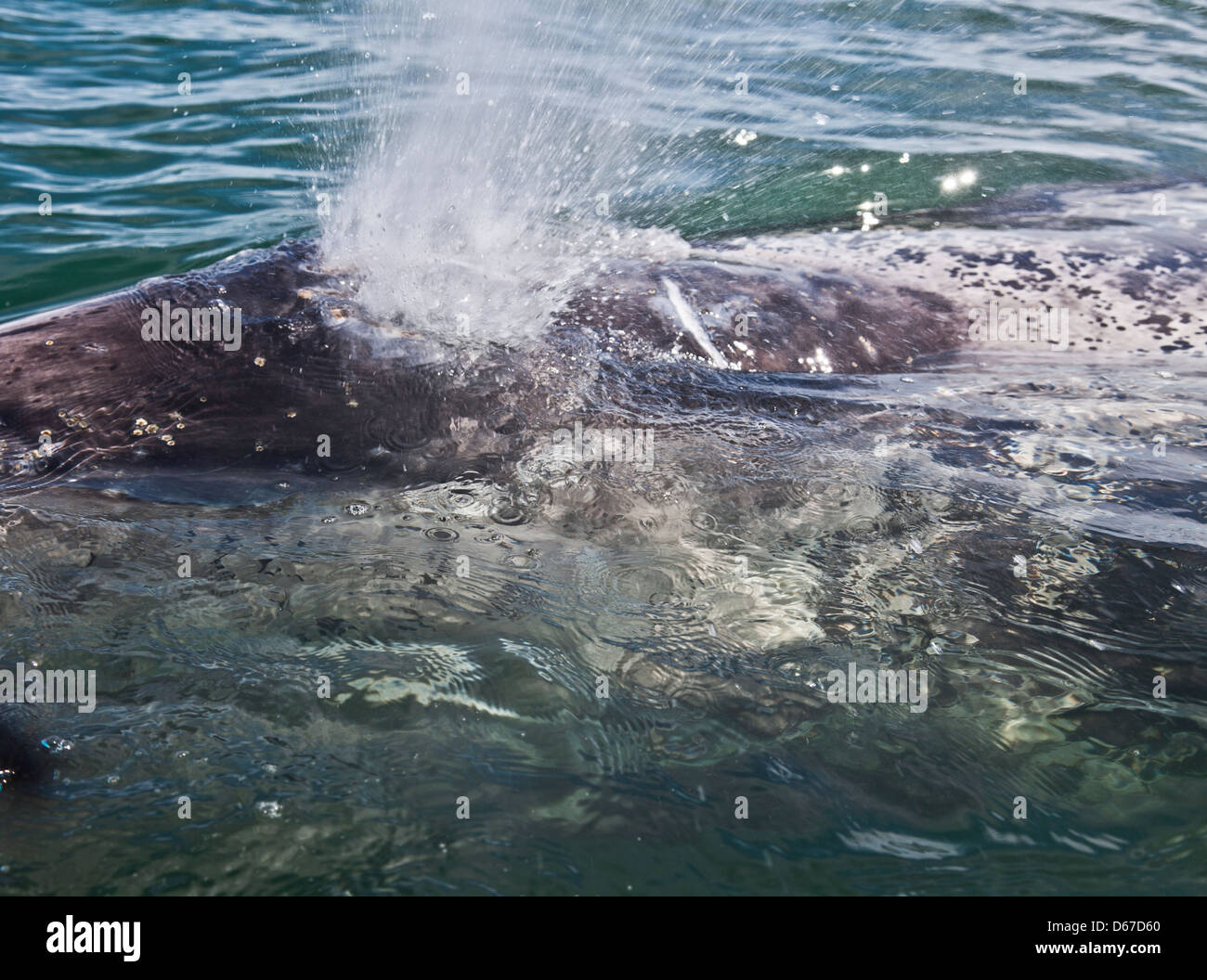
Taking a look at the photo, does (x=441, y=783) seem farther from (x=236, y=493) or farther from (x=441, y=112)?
(x=441, y=112)

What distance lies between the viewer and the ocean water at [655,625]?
2658 millimetres

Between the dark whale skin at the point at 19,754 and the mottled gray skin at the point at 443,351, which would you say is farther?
the mottled gray skin at the point at 443,351

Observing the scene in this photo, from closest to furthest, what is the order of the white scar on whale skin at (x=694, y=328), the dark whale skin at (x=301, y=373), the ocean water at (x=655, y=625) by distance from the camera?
the ocean water at (x=655, y=625) < the dark whale skin at (x=301, y=373) < the white scar on whale skin at (x=694, y=328)

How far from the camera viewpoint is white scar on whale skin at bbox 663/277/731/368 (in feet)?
14.4

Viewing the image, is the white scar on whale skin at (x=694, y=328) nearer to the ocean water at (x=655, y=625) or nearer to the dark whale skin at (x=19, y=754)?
the ocean water at (x=655, y=625)

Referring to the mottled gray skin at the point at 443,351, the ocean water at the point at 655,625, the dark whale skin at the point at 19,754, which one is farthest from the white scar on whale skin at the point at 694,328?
the dark whale skin at the point at 19,754

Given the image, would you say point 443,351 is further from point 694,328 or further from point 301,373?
point 694,328

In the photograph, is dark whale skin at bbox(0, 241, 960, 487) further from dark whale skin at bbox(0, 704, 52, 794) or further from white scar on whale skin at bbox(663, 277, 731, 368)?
dark whale skin at bbox(0, 704, 52, 794)

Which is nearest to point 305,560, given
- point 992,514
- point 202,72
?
point 992,514

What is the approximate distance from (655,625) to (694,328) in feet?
4.90

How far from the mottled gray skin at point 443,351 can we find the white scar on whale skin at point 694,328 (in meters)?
0.01

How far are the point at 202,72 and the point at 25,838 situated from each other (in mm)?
8963

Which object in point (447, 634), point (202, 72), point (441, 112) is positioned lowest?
point (447, 634)
